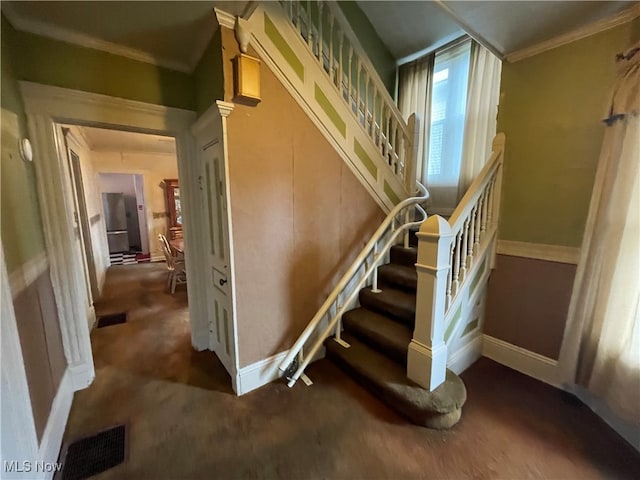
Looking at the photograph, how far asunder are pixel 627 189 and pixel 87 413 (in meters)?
3.72

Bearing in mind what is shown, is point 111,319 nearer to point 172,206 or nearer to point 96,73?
point 96,73

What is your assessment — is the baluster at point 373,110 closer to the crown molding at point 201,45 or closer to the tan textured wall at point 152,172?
the crown molding at point 201,45

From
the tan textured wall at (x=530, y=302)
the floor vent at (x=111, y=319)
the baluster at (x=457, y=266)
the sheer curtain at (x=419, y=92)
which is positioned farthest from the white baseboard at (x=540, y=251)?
the floor vent at (x=111, y=319)

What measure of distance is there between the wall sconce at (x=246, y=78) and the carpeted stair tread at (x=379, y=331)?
1933 mm

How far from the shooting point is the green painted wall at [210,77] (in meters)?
1.79

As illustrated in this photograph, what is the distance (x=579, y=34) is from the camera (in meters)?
1.85

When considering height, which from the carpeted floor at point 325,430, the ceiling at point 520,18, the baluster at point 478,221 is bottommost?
the carpeted floor at point 325,430

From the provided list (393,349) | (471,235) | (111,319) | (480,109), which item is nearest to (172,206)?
(111,319)

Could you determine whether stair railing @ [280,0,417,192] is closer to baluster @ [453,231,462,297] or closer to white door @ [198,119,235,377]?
baluster @ [453,231,462,297]

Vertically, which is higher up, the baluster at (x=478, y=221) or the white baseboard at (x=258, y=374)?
the baluster at (x=478, y=221)

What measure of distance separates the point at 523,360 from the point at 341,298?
160 centimetres

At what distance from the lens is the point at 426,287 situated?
5.82ft

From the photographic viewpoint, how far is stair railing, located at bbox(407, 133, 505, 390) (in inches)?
68.0

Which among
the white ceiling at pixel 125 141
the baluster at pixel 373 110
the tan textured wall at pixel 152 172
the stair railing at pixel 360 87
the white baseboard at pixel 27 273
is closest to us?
the white baseboard at pixel 27 273
